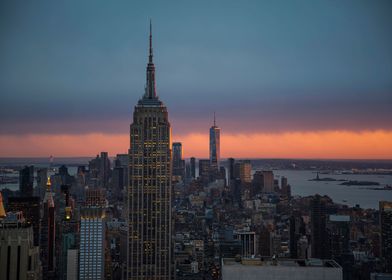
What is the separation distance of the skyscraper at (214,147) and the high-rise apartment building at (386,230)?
399 cm

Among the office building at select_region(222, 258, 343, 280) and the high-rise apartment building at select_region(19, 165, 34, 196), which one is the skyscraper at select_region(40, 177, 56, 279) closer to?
the high-rise apartment building at select_region(19, 165, 34, 196)

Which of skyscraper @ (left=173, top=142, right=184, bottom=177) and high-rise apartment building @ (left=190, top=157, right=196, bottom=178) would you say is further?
high-rise apartment building @ (left=190, top=157, right=196, bottom=178)

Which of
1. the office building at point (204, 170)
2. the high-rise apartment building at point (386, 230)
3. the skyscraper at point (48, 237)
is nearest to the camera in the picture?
the high-rise apartment building at point (386, 230)

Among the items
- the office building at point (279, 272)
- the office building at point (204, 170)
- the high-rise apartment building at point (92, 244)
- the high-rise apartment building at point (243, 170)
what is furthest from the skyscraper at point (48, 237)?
the office building at point (279, 272)

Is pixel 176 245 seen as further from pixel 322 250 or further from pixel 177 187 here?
pixel 322 250

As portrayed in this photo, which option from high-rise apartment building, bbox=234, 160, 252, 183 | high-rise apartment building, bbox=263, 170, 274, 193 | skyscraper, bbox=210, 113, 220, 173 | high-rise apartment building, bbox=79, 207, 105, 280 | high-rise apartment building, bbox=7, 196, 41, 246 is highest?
skyscraper, bbox=210, 113, 220, 173

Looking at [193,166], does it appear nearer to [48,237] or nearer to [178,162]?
[178,162]

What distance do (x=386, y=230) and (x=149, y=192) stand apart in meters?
6.12

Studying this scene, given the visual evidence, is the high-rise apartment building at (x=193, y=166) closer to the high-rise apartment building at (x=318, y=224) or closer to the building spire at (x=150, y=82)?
the building spire at (x=150, y=82)

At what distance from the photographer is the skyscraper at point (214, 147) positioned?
37.3 feet

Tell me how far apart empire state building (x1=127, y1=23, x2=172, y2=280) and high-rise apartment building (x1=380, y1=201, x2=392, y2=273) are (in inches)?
220

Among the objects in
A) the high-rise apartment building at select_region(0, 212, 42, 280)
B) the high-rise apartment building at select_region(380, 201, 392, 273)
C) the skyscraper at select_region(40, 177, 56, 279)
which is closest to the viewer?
the high-rise apartment building at select_region(0, 212, 42, 280)

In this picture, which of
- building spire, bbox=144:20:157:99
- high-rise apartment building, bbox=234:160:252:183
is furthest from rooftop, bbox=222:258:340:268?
high-rise apartment building, bbox=234:160:252:183

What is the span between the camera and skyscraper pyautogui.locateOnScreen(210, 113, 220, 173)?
1137cm
